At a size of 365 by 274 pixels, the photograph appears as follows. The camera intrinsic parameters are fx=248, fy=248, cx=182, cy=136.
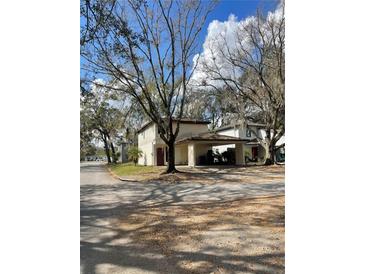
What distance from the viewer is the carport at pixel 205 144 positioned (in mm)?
4742

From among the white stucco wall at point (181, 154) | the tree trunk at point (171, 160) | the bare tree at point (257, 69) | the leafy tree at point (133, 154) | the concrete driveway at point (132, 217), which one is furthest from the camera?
the white stucco wall at point (181, 154)

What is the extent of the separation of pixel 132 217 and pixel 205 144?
241 centimetres

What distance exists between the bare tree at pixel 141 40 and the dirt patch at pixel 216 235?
5.29 ft

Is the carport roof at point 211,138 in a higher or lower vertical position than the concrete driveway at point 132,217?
higher

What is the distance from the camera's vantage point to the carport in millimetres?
4742

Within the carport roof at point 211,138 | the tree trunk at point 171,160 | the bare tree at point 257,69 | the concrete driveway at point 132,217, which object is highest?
the bare tree at point 257,69

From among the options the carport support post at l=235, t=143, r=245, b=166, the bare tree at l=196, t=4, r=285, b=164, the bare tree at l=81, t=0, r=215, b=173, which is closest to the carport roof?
the carport support post at l=235, t=143, r=245, b=166

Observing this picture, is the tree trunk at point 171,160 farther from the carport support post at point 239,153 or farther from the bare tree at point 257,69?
the bare tree at point 257,69

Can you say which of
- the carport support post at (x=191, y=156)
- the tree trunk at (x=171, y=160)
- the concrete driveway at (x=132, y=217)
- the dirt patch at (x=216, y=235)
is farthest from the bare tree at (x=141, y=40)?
the dirt patch at (x=216, y=235)

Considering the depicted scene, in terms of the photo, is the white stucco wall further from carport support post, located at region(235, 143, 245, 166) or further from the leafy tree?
carport support post, located at region(235, 143, 245, 166)

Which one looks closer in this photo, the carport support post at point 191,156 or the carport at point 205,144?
the carport at point 205,144
